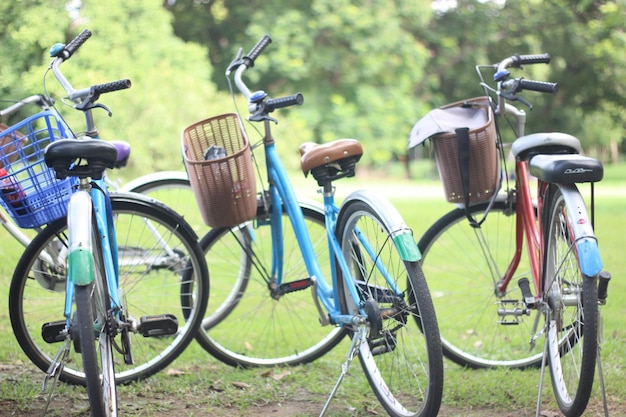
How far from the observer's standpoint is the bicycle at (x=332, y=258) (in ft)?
9.25

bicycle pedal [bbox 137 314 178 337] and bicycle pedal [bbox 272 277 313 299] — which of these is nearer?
bicycle pedal [bbox 137 314 178 337]

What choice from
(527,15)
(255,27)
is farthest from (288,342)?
(527,15)

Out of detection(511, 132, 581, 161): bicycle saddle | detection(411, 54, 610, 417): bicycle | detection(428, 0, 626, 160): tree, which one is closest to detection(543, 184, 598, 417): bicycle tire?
detection(411, 54, 610, 417): bicycle

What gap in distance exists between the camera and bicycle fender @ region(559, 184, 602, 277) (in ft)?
8.34

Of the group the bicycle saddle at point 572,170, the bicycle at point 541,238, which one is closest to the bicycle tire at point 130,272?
the bicycle at point 541,238

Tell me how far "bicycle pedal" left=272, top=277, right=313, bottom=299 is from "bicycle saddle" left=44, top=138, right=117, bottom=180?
40.0 inches

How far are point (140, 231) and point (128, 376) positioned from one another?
645 mm

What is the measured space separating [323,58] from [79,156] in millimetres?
17058

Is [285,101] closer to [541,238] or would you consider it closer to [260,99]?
[260,99]

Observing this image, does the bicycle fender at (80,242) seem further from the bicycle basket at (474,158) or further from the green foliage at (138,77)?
the green foliage at (138,77)

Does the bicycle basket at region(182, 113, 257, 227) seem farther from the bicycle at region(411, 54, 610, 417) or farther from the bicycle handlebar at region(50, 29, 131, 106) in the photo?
the bicycle at region(411, 54, 610, 417)

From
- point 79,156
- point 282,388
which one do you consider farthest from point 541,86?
point 79,156

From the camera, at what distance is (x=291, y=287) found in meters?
3.48

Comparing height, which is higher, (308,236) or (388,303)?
(308,236)
